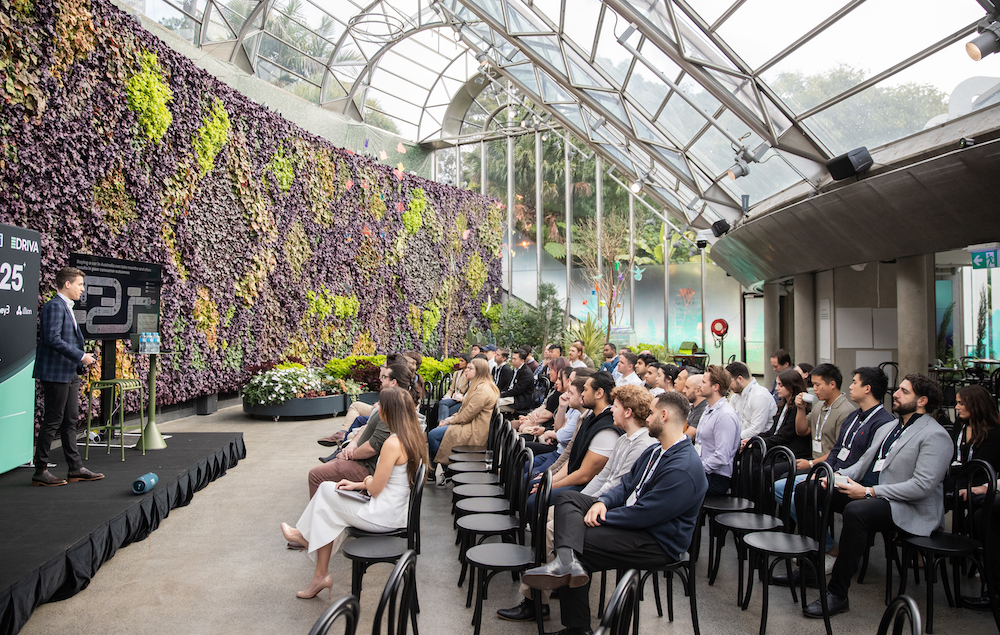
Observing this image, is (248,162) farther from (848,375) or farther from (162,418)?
(848,375)

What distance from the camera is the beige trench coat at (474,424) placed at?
5.91 m

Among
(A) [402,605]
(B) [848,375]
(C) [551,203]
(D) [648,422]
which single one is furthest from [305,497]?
(C) [551,203]

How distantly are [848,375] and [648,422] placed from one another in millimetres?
8046

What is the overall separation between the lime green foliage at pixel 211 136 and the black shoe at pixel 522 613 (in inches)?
343

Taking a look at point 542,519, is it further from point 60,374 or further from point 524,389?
point 524,389

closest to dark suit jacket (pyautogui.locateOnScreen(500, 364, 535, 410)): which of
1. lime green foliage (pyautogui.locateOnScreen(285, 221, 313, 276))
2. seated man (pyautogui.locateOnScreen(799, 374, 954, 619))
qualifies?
seated man (pyautogui.locateOnScreen(799, 374, 954, 619))

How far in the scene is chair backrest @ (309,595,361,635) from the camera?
5.03 ft

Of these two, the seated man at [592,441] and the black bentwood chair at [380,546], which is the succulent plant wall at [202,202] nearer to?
the black bentwood chair at [380,546]

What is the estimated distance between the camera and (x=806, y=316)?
11148 mm

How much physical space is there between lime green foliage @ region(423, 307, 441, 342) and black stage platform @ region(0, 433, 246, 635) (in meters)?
11.0

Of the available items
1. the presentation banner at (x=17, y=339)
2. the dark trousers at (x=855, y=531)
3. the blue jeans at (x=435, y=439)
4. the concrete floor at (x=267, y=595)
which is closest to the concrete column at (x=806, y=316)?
the concrete floor at (x=267, y=595)

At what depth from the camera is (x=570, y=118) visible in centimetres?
1446

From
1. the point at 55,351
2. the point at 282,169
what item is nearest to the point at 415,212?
the point at 282,169

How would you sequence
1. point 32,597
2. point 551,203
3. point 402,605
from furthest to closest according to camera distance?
point 551,203
point 32,597
point 402,605
